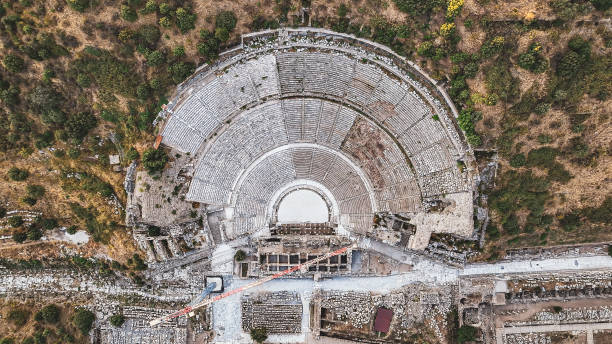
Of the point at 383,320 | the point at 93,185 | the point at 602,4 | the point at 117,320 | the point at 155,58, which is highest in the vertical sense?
the point at 602,4

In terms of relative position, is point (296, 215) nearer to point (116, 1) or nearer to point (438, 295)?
point (438, 295)

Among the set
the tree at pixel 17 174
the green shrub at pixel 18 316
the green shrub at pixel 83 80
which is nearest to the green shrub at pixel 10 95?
the tree at pixel 17 174

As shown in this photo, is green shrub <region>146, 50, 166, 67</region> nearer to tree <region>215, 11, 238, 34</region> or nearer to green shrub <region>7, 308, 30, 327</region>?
tree <region>215, 11, 238, 34</region>

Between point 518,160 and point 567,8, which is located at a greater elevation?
point 567,8

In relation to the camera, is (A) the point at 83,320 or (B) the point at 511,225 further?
(A) the point at 83,320

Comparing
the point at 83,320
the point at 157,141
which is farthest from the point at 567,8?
the point at 83,320

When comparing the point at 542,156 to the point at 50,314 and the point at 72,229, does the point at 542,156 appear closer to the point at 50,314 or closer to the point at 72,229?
the point at 72,229
